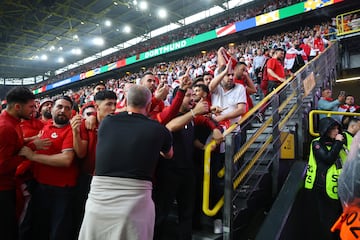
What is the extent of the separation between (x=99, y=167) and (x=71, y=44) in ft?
83.4

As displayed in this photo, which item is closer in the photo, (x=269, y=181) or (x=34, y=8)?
(x=269, y=181)

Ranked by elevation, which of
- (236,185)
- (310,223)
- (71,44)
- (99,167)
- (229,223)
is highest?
(71,44)

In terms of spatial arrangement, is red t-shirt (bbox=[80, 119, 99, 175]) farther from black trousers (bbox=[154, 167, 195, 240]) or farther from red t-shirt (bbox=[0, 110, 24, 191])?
black trousers (bbox=[154, 167, 195, 240])

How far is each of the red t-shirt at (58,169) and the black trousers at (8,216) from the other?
0.82 ft

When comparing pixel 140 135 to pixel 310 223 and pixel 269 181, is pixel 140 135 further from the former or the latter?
pixel 310 223

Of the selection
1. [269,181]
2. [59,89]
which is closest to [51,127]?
[269,181]

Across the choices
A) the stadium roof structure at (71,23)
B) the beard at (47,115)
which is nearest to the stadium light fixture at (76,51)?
the stadium roof structure at (71,23)

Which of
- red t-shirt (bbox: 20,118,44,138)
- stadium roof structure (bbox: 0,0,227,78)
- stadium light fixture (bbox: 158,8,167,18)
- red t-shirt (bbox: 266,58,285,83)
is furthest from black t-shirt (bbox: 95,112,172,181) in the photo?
stadium light fixture (bbox: 158,8,167,18)

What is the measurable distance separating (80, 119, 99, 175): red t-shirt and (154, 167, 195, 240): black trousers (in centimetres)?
61

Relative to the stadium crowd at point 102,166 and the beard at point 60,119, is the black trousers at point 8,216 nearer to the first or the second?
the stadium crowd at point 102,166

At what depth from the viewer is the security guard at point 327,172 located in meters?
2.74

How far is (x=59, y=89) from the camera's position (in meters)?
29.0


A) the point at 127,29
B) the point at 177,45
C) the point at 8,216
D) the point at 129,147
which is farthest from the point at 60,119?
the point at 127,29

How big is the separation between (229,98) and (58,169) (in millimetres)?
2036
